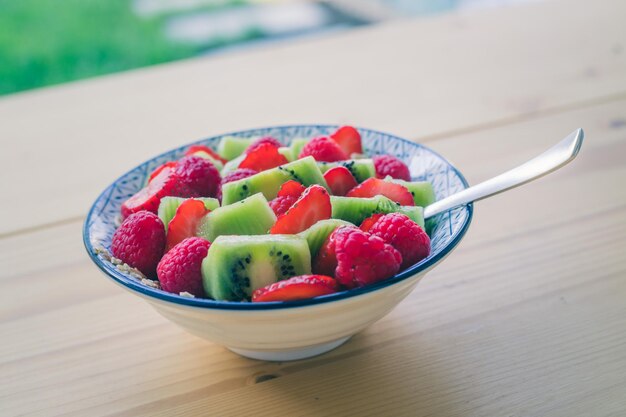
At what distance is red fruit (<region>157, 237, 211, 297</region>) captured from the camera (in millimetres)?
738

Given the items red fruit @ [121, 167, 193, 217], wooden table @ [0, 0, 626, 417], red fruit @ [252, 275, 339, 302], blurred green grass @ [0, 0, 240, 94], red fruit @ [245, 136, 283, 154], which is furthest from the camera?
blurred green grass @ [0, 0, 240, 94]

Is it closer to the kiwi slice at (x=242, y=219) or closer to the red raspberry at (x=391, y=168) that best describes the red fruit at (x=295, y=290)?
the kiwi slice at (x=242, y=219)

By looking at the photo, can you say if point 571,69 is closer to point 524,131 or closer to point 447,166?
point 524,131

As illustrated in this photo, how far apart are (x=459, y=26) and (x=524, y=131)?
2.25 feet

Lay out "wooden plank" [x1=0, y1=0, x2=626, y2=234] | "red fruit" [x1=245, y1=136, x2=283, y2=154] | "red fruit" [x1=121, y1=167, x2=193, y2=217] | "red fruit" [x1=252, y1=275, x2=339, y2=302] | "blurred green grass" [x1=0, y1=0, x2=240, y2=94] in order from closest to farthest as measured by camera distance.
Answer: "red fruit" [x1=252, y1=275, x2=339, y2=302] → "red fruit" [x1=121, y1=167, x2=193, y2=217] → "red fruit" [x1=245, y1=136, x2=283, y2=154] → "wooden plank" [x1=0, y1=0, x2=626, y2=234] → "blurred green grass" [x1=0, y1=0, x2=240, y2=94]

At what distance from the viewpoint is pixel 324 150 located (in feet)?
3.13

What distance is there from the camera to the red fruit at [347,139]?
1.03 m

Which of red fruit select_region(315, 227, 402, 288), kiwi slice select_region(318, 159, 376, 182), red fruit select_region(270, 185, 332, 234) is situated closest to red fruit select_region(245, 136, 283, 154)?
kiwi slice select_region(318, 159, 376, 182)

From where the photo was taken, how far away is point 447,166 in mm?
920

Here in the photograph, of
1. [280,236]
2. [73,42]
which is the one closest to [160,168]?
[280,236]

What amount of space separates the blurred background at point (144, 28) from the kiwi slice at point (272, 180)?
245 centimetres

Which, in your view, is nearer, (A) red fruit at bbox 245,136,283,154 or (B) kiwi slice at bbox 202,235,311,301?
(B) kiwi slice at bbox 202,235,311,301

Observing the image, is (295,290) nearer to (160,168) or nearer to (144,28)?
(160,168)

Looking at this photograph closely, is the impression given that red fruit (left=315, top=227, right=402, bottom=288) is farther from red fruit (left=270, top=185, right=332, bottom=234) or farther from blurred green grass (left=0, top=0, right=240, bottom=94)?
blurred green grass (left=0, top=0, right=240, bottom=94)
